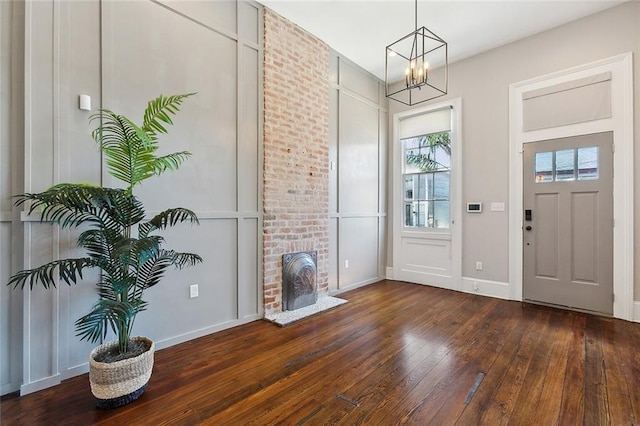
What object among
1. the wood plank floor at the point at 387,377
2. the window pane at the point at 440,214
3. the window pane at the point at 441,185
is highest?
the window pane at the point at 441,185

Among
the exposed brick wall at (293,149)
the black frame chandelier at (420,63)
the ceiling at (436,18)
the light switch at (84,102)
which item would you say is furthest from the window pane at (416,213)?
the light switch at (84,102)

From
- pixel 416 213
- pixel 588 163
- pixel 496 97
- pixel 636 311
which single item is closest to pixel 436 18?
pixel 496 97

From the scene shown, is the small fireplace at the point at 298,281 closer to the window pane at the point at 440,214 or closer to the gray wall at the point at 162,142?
the gray wall at the point at 162,142

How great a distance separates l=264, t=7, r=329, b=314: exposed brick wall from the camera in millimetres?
3385

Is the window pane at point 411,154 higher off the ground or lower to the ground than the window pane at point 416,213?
higher

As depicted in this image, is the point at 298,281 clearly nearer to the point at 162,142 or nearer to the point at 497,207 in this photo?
A: the point at 162,142

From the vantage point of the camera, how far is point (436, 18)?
351 cm

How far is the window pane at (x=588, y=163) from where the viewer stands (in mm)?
3412

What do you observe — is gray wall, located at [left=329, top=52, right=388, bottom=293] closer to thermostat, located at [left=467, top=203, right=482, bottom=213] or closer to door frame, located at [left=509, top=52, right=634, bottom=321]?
thermostat, located at [left=467, top=203, right=482, bottom=213]

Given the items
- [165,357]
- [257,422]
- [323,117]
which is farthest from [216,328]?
[323,117]

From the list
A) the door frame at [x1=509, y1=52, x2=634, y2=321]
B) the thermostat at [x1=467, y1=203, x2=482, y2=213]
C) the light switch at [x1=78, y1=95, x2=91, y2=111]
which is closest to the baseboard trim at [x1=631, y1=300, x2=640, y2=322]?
the door frame at [x1=509, y1=52, x2=634, y2=321]

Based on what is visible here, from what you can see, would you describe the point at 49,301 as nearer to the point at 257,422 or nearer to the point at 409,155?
the point at 257,422

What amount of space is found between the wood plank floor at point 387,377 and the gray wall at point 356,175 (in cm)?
137

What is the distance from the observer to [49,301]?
204 centimetres
